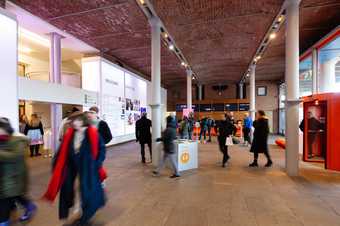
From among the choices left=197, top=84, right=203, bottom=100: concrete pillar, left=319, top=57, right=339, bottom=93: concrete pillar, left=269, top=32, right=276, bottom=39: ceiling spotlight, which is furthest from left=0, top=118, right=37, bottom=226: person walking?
left=197, top=84, right=203, bottom=100: concrete pillar

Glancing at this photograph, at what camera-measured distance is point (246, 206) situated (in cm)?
315

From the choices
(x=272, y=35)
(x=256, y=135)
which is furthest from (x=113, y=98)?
(x=272, y=35)

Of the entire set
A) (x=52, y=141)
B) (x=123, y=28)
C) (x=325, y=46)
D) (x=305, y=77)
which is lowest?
(x=52, y=141)

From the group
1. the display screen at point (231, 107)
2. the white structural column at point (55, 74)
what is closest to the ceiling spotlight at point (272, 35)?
the white structural column at point (55, 74)

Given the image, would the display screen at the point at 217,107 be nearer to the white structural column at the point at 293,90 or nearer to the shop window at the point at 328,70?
the shop window at the point at 328,70

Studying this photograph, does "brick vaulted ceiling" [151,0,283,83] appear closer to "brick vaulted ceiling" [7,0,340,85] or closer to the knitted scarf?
"brick vaulted ceiling" [7,0,340,85]

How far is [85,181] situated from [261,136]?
489cm

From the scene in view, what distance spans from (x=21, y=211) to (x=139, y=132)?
339 cm

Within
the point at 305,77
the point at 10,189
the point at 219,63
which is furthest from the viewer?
the point at 219,63

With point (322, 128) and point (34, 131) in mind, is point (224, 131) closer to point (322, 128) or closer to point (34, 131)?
point (322, 128)

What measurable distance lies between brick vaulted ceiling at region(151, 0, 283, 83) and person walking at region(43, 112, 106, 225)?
13.7 feet

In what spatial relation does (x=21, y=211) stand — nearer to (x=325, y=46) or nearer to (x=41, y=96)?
(x=41, y=96)

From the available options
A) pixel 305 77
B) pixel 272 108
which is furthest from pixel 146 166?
pixel 272 108

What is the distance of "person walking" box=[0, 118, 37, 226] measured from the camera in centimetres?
211
